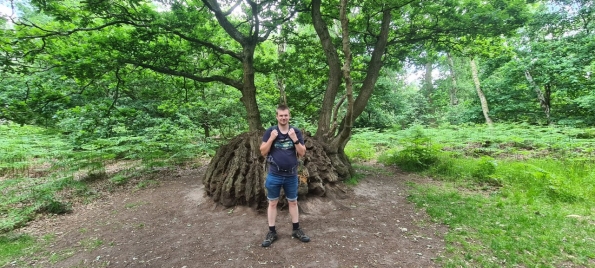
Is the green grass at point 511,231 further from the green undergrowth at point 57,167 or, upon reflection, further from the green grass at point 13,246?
the green undergrowth at point 57,167

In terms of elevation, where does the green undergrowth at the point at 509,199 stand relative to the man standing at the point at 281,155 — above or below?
below

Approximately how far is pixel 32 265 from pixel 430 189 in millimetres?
7397

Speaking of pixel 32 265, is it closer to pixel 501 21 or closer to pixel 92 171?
pixel 92 171

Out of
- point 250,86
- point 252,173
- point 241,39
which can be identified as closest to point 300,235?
point 252,173

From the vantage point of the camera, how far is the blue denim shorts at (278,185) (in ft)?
12.0

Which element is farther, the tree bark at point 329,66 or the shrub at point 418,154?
the shrub at point 418,154

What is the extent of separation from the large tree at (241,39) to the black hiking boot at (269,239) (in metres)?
1.24

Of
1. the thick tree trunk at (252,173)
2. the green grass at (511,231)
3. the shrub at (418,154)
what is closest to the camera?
the green grass at (511,231)

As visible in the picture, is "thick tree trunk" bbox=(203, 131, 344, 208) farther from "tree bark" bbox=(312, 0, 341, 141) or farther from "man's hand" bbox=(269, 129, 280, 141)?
"man's hand" bbox=(269, 129, 280, 141)

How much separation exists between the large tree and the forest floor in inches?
23.8

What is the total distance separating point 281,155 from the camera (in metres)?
3.58

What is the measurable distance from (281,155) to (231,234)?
62.9 inches

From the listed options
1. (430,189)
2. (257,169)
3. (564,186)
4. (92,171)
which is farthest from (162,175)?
(564,186)

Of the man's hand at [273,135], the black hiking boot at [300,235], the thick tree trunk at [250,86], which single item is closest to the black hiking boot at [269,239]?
the black hiking boot at [300,235]
